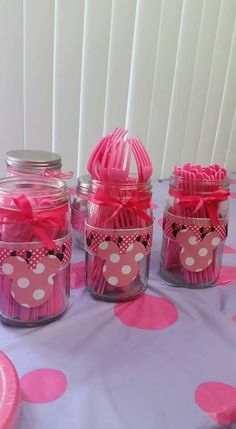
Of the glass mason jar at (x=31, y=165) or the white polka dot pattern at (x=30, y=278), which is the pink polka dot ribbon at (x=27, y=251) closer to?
the white polka dot pattern at (x=30, y=278)

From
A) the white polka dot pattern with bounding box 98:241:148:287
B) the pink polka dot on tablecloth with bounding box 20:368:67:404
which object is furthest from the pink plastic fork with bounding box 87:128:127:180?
the pink polka dot on tablecloth with bounding box 20:368:67:404

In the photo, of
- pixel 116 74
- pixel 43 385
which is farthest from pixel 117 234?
pixel 116 74

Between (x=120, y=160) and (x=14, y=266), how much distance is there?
0.20m

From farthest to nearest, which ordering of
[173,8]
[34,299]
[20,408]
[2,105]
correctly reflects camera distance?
[173,8], [2,105], [34,299], [20,408]

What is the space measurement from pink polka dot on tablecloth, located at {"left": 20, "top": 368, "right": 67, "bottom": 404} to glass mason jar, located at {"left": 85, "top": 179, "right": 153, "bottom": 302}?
6.7 inches

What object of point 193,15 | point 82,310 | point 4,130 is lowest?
point 82,310

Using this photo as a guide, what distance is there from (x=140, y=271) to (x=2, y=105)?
63 centimetres

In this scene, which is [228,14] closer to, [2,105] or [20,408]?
[2,105]

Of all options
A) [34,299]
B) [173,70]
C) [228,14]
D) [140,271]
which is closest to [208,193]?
[140,271]

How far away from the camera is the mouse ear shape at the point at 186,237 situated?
596mm

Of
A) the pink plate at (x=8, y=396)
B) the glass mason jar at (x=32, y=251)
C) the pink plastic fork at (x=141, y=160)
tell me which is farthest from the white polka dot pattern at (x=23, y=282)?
the pink plastic fork at (x=141, y=160)

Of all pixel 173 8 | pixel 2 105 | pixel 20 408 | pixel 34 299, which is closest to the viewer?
pixel 20 408

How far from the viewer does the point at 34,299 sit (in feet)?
1.60

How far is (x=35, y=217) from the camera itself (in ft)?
1.52
